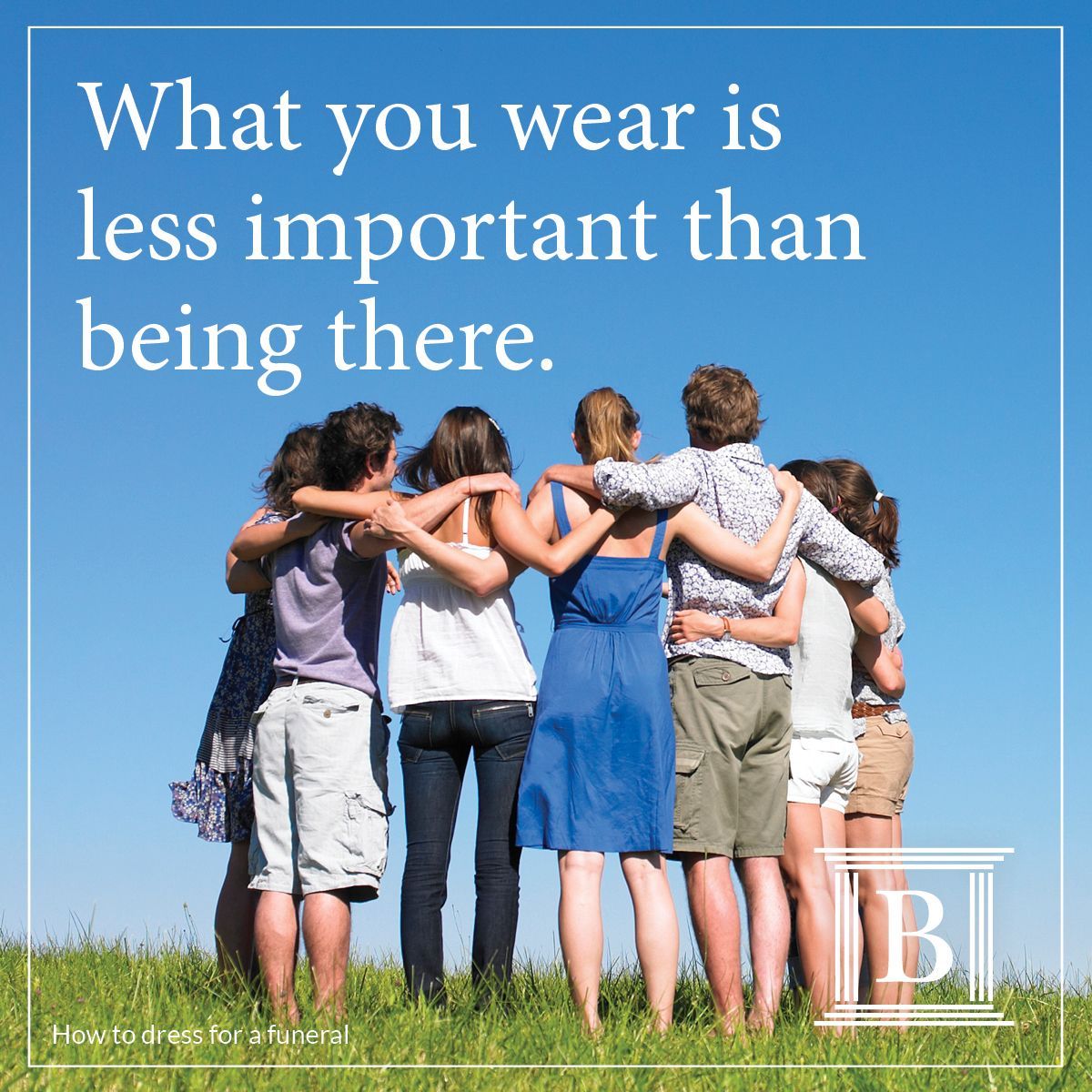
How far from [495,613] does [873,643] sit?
1.74 metres

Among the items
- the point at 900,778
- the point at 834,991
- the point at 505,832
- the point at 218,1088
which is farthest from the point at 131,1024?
the point at 900,778

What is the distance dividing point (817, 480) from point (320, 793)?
2460mm

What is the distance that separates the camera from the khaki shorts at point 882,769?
6141 mm

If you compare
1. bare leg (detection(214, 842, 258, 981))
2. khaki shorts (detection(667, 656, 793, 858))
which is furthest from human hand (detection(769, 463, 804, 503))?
bare leg (detection(214, 842, 258, 981))

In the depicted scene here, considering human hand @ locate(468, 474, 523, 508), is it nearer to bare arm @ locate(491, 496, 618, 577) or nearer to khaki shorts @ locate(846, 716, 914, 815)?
bare arm @ locate(491, 496, 618, 577)

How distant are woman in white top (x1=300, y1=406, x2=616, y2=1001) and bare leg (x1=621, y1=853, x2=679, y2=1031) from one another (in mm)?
452

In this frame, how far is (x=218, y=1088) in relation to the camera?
16.1 feet

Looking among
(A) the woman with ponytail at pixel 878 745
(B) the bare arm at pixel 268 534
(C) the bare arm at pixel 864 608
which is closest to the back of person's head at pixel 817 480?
(A) the woman with ponytail at pixel 878 745

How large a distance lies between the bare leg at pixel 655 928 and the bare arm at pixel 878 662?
4.69 feet

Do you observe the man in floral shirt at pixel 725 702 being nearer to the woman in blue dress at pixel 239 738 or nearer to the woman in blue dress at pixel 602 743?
the woman in blue dress at pixel 602 743

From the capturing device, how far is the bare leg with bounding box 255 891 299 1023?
5.49m

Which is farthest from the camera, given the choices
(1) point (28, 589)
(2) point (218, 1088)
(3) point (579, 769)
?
(1) point (28, 589)

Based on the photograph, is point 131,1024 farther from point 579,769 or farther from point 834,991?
point 834,991

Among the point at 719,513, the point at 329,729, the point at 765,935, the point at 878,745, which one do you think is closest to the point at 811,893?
the point at 765,935
